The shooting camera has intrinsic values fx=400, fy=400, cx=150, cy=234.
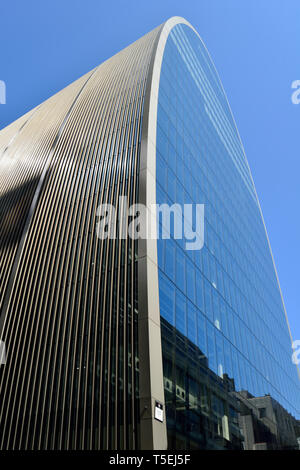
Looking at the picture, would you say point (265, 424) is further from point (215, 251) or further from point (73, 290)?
point (73, 290)

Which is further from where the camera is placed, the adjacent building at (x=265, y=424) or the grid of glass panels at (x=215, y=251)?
the adjacent building at (x=265, y=424)

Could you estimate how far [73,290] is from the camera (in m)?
18.5

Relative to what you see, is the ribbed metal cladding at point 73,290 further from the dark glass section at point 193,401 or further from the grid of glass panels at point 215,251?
the grid of glass panels at point 215,251

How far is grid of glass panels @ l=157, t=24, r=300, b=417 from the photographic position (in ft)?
70.2

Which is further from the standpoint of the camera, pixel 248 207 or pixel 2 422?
pixel 248 207

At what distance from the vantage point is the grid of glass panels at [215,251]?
21.4 m

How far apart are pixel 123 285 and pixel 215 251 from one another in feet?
44.0

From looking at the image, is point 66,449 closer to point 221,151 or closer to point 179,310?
point 179,310

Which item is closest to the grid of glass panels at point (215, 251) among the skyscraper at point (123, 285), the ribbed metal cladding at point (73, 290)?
the skyscraper at point (123, 285)

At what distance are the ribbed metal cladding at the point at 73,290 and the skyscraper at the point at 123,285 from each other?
7 centimetres

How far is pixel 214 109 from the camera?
46688 mm

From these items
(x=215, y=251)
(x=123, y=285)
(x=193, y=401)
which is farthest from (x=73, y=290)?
(x=215, y=251)
